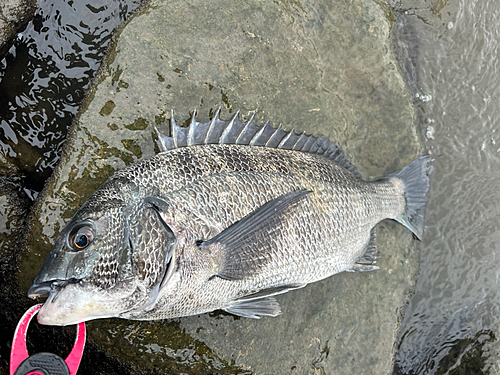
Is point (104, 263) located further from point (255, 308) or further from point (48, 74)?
point (48, 74)

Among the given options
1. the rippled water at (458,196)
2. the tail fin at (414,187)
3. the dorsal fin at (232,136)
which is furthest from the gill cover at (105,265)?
the rippled water at (458,196)

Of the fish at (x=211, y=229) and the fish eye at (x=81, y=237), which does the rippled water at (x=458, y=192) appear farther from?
the fish eye at (x=81, y=237)

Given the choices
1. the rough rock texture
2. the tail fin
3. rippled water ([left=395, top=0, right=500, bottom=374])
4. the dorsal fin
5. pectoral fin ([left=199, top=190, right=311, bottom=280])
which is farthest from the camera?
rippled water ([left=395, top=0, right=500, bottom=374])

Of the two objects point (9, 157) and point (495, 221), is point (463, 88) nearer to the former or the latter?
point (495, 221)

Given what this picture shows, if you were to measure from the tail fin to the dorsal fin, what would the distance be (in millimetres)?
948

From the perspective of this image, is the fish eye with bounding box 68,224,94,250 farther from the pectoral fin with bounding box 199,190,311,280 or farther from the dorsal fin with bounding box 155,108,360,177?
the dorsal fin with bounding box 155,108,360,177

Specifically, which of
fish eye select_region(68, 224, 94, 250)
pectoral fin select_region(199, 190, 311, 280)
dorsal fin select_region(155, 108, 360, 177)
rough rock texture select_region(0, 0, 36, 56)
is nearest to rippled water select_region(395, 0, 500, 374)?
dorsal fin select_region(155, 108, 360, 177)

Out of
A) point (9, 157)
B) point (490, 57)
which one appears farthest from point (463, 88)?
point (9, 157)

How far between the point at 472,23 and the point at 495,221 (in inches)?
77.5

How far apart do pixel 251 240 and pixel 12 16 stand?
262 cm

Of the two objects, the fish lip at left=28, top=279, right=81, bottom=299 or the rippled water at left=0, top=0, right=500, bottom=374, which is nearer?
the fish lip at left=28, top=279, right=81, bottom=299

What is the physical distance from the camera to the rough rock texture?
2.80m

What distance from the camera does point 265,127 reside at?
2529 millimetres

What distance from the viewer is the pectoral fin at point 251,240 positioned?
6.82 feet
